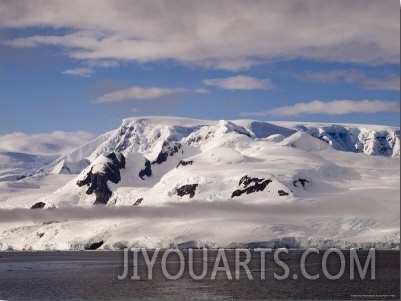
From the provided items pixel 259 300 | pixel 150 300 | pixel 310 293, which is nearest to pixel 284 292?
pixel 310 293

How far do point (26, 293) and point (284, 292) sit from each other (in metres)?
72.5

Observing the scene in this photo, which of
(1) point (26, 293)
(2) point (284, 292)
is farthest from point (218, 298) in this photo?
(1) point (26, 293)

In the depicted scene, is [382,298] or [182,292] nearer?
[382,298]

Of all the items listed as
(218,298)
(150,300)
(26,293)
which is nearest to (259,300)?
(218,298)

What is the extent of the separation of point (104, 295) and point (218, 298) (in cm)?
3306

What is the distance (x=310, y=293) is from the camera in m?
192

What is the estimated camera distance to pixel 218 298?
18150 cm

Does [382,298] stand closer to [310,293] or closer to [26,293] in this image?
[310,293]

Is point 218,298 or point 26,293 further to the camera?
point 26,293

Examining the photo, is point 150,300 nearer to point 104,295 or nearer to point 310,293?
point 104,295

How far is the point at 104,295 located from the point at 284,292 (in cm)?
4970

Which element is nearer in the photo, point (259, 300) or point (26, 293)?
point (259, 300)

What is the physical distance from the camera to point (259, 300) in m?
176

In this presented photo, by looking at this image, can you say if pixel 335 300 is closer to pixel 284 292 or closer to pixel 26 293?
pixel 284 292
